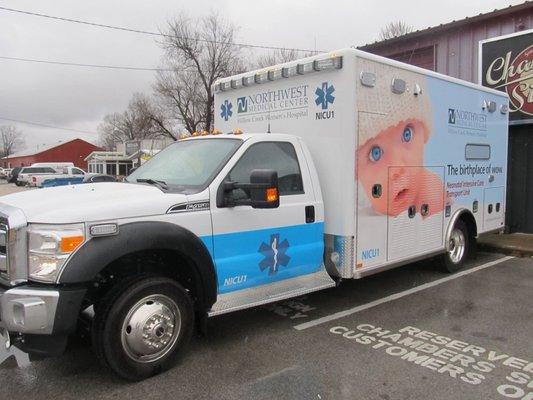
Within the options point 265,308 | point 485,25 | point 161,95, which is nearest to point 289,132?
point 265,308

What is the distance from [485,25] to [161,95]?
37.2m

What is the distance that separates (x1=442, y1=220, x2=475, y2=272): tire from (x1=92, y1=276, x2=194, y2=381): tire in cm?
468

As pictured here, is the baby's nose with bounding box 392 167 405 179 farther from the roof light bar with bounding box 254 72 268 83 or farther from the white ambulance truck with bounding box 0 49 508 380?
the roof light bar with bounding box 254 72 268 83

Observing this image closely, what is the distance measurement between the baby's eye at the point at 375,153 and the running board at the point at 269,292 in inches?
53.4

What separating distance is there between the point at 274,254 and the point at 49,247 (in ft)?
6.80

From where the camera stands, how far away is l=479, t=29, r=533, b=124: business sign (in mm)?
10617

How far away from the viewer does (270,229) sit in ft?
15.8

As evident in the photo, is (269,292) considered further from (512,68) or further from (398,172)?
(512,68)

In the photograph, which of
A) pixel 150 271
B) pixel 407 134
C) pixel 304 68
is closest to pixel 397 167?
pixel 407 134

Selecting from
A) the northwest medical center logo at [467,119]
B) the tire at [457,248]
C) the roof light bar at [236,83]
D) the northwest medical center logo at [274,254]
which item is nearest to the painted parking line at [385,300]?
the tire at [457,248]

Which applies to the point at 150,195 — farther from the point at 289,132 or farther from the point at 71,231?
the point at 289,132

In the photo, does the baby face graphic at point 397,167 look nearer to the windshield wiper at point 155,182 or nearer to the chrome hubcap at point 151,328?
the windshield wiper at point 155,182

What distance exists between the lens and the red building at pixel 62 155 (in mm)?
92562

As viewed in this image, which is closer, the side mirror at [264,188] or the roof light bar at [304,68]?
the side mirror at [264,188]
